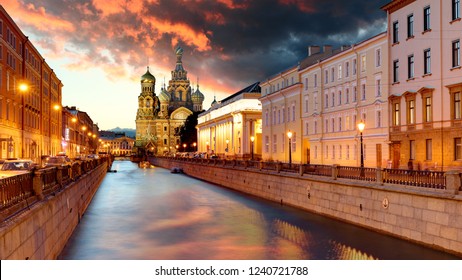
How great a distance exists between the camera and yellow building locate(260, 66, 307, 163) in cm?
7686

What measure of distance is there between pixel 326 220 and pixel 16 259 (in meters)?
23.9

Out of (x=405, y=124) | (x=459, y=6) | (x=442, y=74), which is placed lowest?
(x=405, y=124)

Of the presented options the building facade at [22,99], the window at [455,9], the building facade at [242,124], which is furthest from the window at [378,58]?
the building facade at [242,124]

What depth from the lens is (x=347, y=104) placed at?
60781mm

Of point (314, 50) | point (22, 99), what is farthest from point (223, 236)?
point (314, 50)

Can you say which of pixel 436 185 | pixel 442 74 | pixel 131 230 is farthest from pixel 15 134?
pixel 436 185

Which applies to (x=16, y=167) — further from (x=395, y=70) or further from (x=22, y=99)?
(x=22, y=99)

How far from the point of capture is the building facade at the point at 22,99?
184 feet

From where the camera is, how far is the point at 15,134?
2440 inches

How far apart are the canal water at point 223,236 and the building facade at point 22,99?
10873 millimetres

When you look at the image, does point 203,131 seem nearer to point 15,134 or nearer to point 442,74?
point 15,134

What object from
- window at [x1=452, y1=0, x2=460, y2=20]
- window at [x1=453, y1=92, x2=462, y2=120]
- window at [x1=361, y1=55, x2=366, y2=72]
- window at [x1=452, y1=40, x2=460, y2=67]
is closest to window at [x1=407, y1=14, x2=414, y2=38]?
window at [x1=452, y1=0, x2=460, y2=20]

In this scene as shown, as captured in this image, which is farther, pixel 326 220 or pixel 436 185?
pixel 326 220

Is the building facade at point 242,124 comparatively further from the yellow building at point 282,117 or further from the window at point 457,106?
the window at point 457,106
